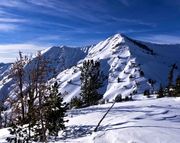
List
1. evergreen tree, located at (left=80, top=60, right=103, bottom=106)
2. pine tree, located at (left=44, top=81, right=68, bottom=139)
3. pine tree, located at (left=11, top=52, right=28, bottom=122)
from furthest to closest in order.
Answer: evergreen tree, located at (left=80, top=60, right=103, bottom=106), pine tree, located at (left=11, top=52, right=28, bottom=122), pine tree, located at (left=44, top=81, right=68, bottom=139)

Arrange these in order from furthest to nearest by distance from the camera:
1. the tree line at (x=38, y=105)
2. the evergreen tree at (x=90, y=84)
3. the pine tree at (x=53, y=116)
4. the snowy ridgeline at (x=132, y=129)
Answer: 1. the evergreen tree at (x=90, y=84)
2. the pine tree at (x=53, y=116)
3. the tree line at (x=38, y=105)
4. the snowy ridgeline at (x=132, y=129)

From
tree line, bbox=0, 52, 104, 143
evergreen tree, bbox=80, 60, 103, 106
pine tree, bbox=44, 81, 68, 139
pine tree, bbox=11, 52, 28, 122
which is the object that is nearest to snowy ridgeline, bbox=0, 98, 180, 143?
pine tree, bbox=44, 81, 68, 139

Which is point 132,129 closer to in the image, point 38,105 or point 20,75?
point 38,105

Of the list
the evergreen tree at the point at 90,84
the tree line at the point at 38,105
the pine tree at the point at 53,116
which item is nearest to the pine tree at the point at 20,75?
the tree line at the point at 38,105

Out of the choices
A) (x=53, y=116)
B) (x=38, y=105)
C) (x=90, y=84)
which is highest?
(x=90, y=84)

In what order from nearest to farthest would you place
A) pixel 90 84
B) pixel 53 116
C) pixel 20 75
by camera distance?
1. pixel 53 116
2. pixel 20 75
3. pixel 90 84

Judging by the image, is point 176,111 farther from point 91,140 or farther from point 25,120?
point 25,120

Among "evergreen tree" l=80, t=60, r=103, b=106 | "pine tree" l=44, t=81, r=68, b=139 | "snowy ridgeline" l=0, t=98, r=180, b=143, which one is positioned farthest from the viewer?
"evergreen tree" l=80, t=60, r=103, b=106

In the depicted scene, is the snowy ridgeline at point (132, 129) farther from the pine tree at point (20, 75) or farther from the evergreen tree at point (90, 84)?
the evergreen tree at point (90, 84)

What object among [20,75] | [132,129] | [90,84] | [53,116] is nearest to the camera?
[132,129]

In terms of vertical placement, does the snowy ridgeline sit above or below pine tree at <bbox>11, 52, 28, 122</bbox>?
below

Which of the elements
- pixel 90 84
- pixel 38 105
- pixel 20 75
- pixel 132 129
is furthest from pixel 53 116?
pixel 90 84

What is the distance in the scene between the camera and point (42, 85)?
18828 mm

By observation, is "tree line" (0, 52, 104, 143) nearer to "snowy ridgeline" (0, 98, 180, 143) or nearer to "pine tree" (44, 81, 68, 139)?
"pine tree" (44, 81, 68, 139)
